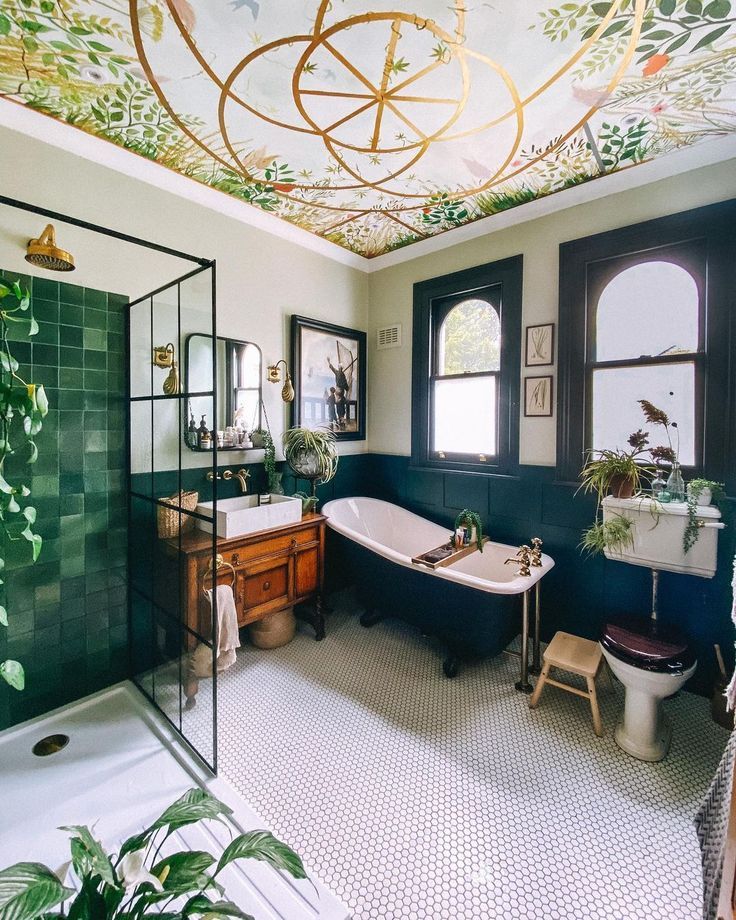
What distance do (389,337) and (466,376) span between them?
2.62 feet

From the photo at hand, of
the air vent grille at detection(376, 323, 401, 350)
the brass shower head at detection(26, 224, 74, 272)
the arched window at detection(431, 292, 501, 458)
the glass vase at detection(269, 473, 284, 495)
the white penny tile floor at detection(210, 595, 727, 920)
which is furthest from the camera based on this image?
the air vent grille at detection(376, 323, 401, 350)

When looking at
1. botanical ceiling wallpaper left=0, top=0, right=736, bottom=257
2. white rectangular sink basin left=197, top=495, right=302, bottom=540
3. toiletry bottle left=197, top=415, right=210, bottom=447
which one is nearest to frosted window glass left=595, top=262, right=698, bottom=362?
botanical ceiling wallpaper left=0, top=0, right=736, bottom=257

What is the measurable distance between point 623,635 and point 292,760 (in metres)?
1.59

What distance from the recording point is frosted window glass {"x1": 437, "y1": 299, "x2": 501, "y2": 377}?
3010mm

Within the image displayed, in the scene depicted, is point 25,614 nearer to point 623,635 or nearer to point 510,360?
point 623,635

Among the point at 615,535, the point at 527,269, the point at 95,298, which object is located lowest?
the point at 615,535

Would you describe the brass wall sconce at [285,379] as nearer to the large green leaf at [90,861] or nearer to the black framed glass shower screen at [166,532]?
the black framed glass shower screen at [166,532]

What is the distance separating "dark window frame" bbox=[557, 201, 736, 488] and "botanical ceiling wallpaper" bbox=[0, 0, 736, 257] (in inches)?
14.9

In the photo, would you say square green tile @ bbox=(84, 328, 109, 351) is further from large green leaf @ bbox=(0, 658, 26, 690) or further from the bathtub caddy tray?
the bathtub caddy tray

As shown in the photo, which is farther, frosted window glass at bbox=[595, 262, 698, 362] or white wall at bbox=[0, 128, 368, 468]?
Result: frosted window glass at bbox=[595, 262, 698, 362]

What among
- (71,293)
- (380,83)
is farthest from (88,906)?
(380,83)

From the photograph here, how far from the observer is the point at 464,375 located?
10.3 ft

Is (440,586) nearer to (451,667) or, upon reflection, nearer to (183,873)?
(451,667)

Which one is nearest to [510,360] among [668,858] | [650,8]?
[650,8]
